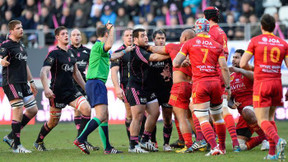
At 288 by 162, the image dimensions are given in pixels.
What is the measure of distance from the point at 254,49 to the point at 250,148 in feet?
9.29

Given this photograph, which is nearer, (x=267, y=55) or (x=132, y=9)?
(x=267, y=55)

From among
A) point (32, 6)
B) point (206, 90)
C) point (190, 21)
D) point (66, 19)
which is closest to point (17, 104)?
point (206, 90)

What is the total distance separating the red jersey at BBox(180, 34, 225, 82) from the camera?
962cm

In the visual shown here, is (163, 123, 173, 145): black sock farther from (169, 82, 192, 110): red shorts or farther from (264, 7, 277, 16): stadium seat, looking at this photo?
(264, 7, 277, 16): stadium seat

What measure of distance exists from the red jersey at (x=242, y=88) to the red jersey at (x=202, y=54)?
2020 mm

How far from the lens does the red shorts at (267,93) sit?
9055 millimetres

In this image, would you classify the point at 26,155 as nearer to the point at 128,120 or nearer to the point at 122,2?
the point at 128,120

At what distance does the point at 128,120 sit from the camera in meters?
12.6

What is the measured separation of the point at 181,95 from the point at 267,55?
2.08 meters

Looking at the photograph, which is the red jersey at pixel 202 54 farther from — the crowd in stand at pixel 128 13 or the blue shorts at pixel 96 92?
the crowd in stand at pixel 128 13

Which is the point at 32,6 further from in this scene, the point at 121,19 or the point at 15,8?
the point at 121,19

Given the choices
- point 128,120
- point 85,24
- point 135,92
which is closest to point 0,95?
point 85,24

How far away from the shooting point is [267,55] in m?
9.12

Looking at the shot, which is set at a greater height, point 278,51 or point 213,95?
point 278,51
